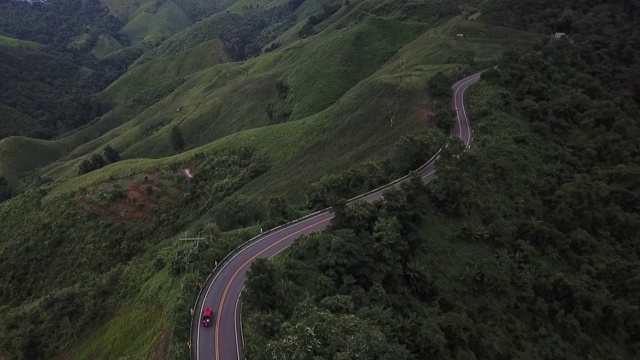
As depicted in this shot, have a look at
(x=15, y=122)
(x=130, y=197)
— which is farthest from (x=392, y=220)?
(x=15, y=122)

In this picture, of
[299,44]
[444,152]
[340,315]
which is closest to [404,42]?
[299,44]

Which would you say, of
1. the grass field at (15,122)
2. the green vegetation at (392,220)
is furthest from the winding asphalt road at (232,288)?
the grass field at (15,122)

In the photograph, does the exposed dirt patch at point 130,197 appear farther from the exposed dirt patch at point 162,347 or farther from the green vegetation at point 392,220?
the exposed dirt patch at point 162,347

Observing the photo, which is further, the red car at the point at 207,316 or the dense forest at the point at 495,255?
the red car at the point at 207,316

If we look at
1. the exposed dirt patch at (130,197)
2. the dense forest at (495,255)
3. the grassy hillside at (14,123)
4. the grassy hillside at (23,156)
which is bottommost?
the dense forest at (495,255)

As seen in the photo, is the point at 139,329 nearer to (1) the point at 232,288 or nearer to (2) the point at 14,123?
(1) the point at 232,288

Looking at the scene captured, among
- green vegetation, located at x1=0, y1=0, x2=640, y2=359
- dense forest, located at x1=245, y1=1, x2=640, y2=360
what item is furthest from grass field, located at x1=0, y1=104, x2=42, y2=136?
dense forest, located at x1=245, y1=1, x2=640, y2=360

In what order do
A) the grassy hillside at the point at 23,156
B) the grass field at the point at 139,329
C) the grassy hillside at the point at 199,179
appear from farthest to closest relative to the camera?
the grassy hillside at the point at 23,156 < the grassy hillside at the point at 199,179 < the grass field at the point at 139,329
